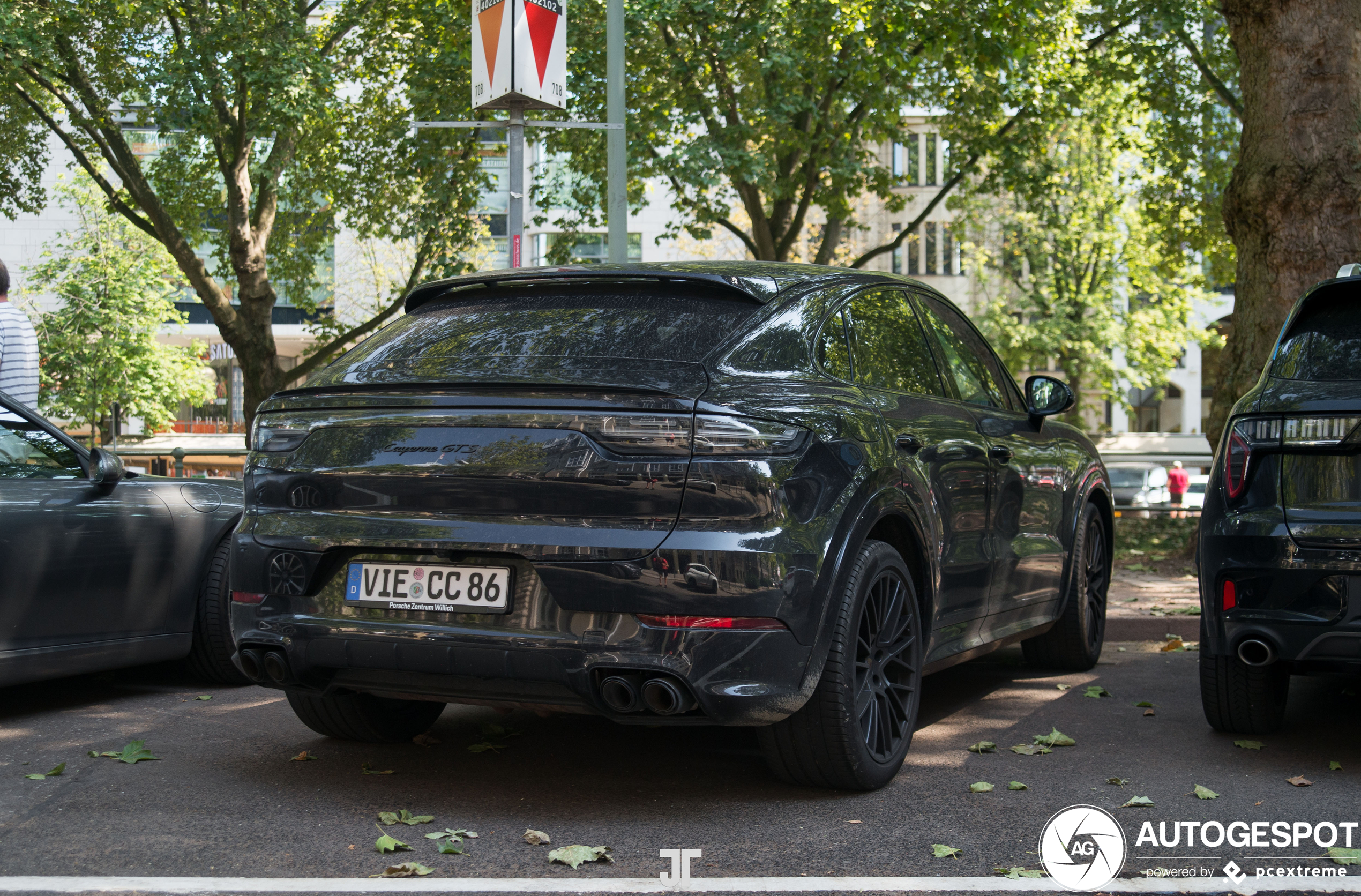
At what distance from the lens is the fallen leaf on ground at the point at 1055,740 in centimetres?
495

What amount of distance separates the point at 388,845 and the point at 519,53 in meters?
5.76

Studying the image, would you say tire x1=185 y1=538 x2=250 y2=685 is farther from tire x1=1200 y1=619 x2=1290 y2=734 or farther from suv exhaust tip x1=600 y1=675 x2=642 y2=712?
tire x1=1200 y1=619 x2=1290 y2=734

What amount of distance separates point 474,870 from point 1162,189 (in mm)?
22955

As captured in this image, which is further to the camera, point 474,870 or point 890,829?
point 890,829

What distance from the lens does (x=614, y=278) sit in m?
4.34

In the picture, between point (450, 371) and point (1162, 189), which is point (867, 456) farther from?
point (1162, 189)

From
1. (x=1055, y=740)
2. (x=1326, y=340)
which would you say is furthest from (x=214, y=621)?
(x=1326, y=340)

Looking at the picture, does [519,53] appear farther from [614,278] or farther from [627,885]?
[627,885]

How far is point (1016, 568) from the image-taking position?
5.46 m

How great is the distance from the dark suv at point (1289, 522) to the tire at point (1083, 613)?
1.55 meters

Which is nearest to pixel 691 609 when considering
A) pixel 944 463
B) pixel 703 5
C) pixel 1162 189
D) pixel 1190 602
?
pixel 944 463

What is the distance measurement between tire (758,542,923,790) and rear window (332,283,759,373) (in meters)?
0.82

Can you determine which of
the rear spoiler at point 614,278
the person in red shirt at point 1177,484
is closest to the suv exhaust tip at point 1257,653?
the rear spoiler at point 614,278

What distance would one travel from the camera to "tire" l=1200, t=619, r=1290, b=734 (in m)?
4.80
